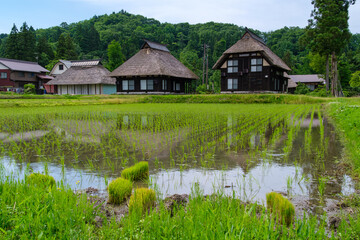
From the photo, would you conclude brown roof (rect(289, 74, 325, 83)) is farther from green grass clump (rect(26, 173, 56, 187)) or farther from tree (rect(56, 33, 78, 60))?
green grass clump (rect(26, 173, 56, 187))

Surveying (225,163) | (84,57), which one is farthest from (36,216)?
(84,57)

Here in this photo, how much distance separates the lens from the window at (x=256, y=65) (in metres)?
28.6

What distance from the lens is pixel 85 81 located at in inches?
1377

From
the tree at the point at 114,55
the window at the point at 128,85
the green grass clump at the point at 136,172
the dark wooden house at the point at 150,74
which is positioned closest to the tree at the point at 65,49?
the tree at the point at 114,55

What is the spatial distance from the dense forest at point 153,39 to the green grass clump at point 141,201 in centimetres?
3836

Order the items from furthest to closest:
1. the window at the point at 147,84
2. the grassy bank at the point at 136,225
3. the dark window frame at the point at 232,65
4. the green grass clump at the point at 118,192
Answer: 1. the window at the point at 147,84
2. the dark window frame at the point at 232,65
3. the green grass clump at the point at 118,192
4. the grassy bank at the point at 136,225

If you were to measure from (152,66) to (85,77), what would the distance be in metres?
10.9

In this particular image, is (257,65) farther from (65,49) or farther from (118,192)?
(65,49)

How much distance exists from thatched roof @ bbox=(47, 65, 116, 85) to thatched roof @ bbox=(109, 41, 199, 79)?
4.74 m

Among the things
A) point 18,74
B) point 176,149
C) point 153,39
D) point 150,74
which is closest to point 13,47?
point 18,74

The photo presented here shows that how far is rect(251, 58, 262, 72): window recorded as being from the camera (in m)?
28.6

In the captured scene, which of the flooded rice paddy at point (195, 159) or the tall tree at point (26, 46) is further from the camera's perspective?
the tall tree at point (26, 46)

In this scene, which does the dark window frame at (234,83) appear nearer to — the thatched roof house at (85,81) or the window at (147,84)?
the window at (147,84)

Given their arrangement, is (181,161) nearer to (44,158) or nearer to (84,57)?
(44,158)
